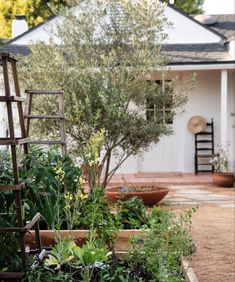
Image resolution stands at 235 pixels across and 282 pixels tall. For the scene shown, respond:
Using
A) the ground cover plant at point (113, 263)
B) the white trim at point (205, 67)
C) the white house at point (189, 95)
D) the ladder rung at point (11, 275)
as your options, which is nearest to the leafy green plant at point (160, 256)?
the ground cover plant at point (113, 263)

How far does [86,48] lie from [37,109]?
128cm

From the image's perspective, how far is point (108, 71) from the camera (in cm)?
819

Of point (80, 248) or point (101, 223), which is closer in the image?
point (80, 248)

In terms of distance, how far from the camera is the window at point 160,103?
8.64 meters

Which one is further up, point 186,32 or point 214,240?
point 186,32

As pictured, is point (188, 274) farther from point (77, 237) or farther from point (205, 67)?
point (205, 67)

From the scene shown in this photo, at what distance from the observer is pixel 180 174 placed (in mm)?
13000

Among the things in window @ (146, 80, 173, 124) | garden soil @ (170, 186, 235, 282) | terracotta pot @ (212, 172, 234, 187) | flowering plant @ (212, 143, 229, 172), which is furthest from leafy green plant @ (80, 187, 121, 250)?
flowering plant @ (212, 143, 229, 172)

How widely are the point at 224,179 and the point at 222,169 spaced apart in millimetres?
426

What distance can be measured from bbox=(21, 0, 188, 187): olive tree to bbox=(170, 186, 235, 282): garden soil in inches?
61.0

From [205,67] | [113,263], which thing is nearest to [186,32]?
[205,67]

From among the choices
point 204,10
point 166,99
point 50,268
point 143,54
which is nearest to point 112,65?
point 143,54

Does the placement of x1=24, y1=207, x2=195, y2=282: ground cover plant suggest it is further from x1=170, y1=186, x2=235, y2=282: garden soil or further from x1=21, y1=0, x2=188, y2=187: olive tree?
x1=21, y1=0, x2=188, y2=187: olive tree

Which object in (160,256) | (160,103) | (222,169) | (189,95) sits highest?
(189,95)
